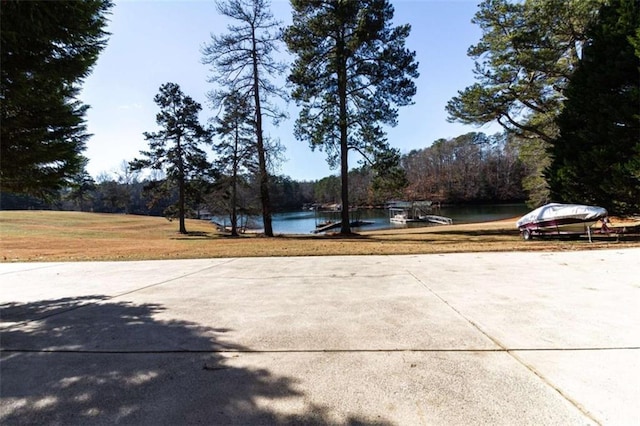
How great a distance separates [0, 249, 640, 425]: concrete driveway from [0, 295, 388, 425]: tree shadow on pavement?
0.05 feet

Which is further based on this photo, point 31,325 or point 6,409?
point 31,325

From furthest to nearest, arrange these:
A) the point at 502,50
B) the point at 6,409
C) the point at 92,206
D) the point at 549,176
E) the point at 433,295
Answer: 1. the point at 92,206
2. the point at 502,50
3. the point at 549,176
4. the point at 433,295
5. the point at 6,409

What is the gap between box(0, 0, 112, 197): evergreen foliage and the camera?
13.1 feet

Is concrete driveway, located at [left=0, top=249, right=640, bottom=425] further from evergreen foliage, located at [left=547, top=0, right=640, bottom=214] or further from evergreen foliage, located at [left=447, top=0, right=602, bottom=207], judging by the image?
evergreen foliage, located at [left=447, top=0, right=602, bottom=207]

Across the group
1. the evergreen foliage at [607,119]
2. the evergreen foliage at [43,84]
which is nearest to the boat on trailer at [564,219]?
the evergreen foliage at [607,119]

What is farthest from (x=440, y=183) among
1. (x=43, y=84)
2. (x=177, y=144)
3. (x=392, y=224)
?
(x=43, y=84)

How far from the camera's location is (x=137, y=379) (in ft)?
8.70

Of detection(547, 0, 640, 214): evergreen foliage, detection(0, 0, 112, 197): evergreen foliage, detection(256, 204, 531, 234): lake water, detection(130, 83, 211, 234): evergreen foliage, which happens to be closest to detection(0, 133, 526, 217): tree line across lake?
detection(256, 204, 531, 234): lake water

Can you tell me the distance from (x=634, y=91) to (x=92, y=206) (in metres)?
109

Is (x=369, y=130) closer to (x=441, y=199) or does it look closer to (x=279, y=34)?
(x=279, y=34)

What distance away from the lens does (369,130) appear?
60.8ft

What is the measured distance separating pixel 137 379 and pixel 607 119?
16.3 metres

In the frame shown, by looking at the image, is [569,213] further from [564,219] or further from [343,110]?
[343,110]

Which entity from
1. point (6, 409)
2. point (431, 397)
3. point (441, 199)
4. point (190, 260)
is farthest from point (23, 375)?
point (441, 199)
